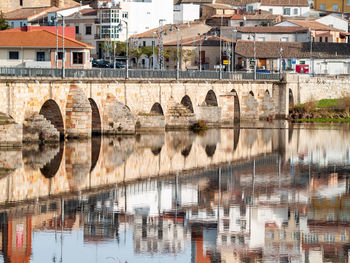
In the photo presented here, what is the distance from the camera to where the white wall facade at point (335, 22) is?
5098 inches

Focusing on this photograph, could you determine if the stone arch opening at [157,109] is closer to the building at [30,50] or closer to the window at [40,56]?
the building at [30,50]

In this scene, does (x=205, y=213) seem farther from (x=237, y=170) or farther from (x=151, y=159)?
(x=151, y=159)

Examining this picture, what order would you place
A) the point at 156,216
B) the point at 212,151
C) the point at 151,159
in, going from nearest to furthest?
1. the point at 156,216
2. the point at 151,159
3. the point at 212,151

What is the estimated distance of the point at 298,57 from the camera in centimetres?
10800

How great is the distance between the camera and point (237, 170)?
51.2 m

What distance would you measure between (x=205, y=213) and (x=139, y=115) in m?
32.3

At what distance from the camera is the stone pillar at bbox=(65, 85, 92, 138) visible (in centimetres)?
6062

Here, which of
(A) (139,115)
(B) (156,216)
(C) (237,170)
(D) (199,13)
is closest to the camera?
(B) (156,216)

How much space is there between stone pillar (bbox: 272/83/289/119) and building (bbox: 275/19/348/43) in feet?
83.6

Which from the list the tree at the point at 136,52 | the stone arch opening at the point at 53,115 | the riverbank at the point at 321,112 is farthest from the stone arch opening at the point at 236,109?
the stone arch opening at the point at 53,115

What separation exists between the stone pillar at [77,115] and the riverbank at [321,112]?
3430cm

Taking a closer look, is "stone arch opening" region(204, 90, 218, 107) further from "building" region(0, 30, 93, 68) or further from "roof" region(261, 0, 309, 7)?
"roof" region(261, 0, 309, 7)

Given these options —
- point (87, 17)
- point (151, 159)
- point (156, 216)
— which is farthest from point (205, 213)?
point (87, 17)

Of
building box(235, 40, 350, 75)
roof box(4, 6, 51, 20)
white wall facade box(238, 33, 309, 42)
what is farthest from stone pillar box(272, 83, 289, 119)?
roof box(4, 6, 51, 20)
